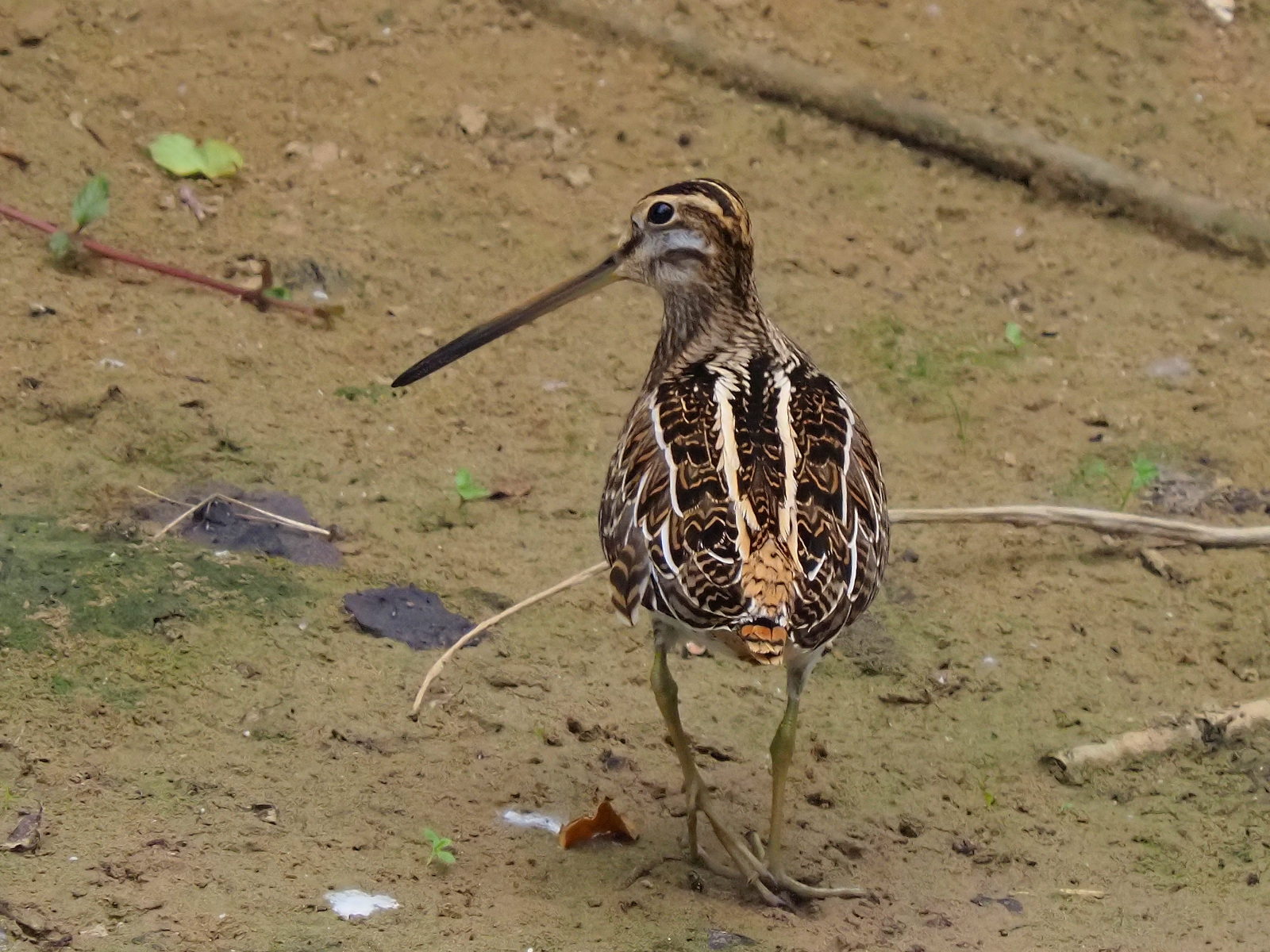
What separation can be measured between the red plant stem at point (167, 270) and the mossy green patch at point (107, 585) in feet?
5.25

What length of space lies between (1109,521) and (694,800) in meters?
2.15


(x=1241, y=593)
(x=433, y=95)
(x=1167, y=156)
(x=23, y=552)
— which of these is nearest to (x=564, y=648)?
(x=23, y=552)

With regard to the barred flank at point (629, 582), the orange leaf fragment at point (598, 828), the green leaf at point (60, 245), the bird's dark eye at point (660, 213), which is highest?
the bird's dark eye at point (660, 213)

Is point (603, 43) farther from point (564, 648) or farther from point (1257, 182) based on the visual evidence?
point (564, 648)

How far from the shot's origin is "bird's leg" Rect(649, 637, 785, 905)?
425 centimetres

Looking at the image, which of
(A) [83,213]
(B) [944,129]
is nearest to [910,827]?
(A) [83,213]

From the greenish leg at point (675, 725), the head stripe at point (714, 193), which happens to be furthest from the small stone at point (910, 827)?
the head stripe at point (714, 193)

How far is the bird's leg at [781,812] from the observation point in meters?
4.22

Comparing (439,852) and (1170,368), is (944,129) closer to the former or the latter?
(1170,368)

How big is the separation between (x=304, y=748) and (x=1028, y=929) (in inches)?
76.8

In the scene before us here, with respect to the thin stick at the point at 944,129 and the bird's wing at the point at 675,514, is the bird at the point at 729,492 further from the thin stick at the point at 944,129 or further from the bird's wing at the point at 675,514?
the thin stick at the point at 944,129

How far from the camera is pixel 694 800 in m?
4.28

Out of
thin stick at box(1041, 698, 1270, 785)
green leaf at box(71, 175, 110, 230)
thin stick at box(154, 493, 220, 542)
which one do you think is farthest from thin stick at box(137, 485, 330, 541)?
thin stick at box(1041, 698, 1270, 785)

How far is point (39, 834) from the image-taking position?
3.80m
